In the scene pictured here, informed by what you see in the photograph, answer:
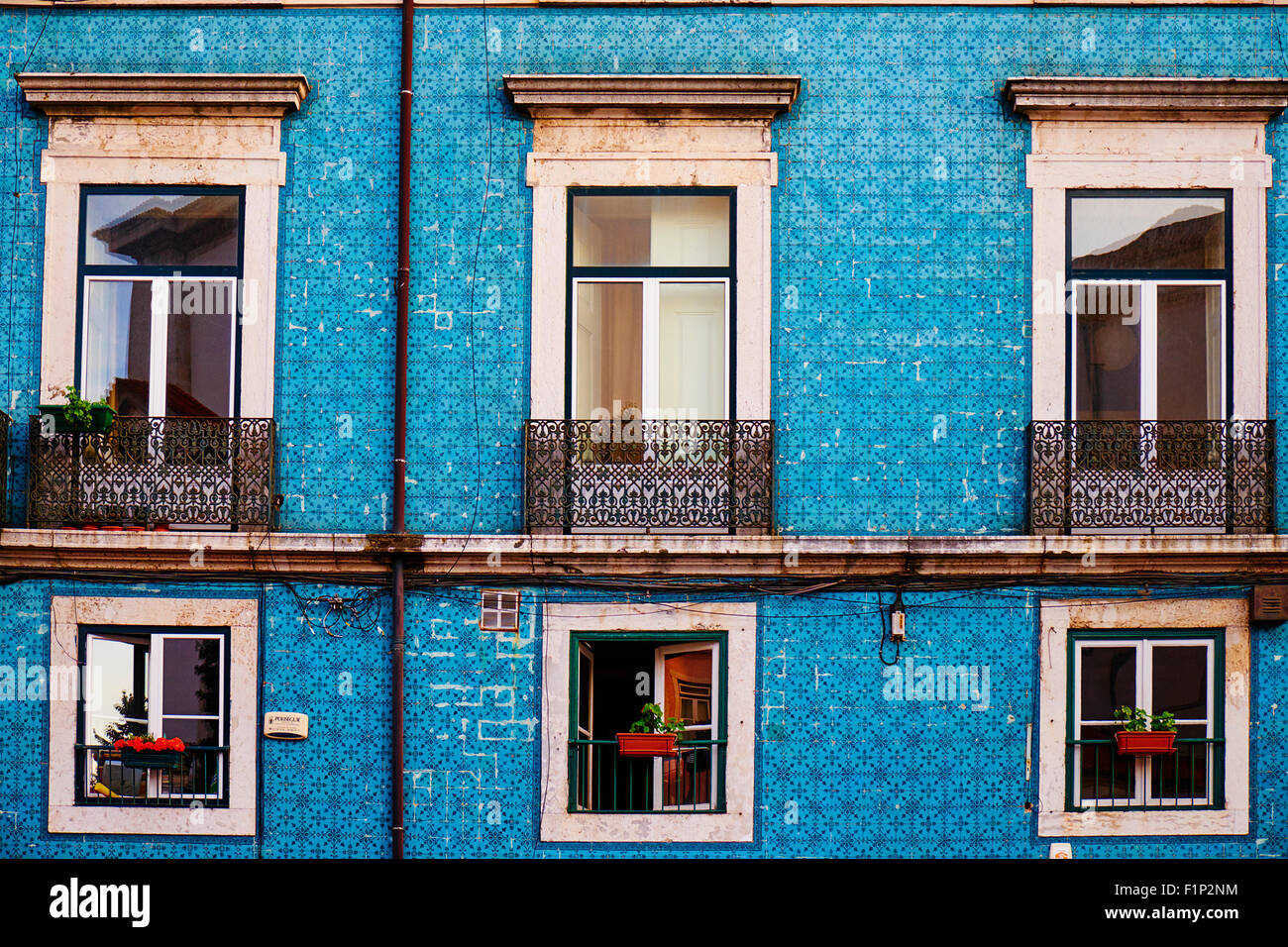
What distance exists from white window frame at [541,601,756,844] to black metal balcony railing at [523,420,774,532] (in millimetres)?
616

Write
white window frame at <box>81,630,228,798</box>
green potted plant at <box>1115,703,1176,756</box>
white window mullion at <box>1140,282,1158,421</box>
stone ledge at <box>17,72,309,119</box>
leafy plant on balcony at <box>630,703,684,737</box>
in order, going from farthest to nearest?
white window mullion at <box>1140,282,1158,421</box> → stone ledge at <box>17,72,309,119</box> → white window frame at <box>81,630,228,798</box> → leafy plant on balcony at <box>630,703,684,737</box> → green potted plant at <box>1115,703,1176,756</box>

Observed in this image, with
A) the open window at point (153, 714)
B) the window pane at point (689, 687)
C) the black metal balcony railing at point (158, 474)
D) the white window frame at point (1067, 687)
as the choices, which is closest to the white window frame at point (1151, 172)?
the white window frame at point (1067, 687)

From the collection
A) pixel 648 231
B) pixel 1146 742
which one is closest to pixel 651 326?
pixel 648 231

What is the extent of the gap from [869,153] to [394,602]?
15.7ft

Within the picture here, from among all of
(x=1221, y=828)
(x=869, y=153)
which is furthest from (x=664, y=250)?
(x=1221, y=828)

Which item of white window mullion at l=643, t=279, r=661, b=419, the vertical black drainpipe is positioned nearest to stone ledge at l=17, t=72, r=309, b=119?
the vertical black drainpipe

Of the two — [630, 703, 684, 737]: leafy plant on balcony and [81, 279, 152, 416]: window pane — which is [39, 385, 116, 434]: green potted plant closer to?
[81, 279, 152, 416]: window pane

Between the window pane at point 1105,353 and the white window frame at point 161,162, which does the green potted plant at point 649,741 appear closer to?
the white window frame at point 161,162

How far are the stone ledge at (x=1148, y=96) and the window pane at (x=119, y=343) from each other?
6673 millimetres

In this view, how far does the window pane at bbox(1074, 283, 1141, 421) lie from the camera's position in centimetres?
1003

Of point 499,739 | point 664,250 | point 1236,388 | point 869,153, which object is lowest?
point 499,739

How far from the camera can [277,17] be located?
1020 centimetres

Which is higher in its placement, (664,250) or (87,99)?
(87,99)

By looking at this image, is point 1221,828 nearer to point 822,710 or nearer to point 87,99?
point 822,710
